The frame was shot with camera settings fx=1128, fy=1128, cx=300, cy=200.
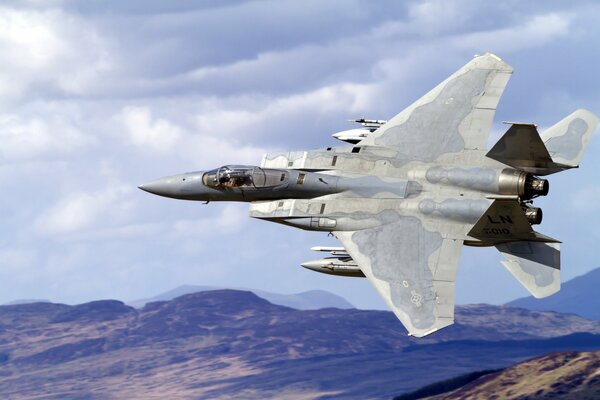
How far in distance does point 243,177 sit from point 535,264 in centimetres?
1329

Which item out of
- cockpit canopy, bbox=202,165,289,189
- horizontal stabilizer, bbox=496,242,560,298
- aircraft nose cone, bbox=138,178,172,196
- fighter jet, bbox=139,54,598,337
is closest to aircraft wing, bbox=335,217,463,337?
fighter jet, bbox=139,54,598,337

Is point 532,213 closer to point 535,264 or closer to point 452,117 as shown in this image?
point 535,264

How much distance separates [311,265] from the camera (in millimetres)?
49656

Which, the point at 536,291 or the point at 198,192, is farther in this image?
the point at 198,192

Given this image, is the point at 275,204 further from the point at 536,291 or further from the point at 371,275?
the point at 536,291

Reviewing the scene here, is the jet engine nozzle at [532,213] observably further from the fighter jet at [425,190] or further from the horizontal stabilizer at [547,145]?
the horizontal stabilizer at [547,145]

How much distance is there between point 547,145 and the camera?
47.4 m

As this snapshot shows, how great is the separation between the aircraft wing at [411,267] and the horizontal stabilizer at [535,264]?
218 centimetres

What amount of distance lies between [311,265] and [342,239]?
2.28m

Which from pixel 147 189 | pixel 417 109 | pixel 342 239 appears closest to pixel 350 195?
pixel 342 239

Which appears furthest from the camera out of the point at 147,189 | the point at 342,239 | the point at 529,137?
the point at 147,189

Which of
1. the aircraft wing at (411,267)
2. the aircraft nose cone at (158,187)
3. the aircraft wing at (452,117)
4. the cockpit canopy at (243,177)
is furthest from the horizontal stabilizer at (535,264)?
the aircraft nose cone at (158,187)

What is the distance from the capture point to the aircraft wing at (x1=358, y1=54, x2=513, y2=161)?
49.4 metres

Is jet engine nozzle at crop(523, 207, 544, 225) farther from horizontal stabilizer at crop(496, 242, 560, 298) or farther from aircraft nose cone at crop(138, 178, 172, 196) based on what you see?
aircraft nose cone at crop(138, 178, 172, 196)
